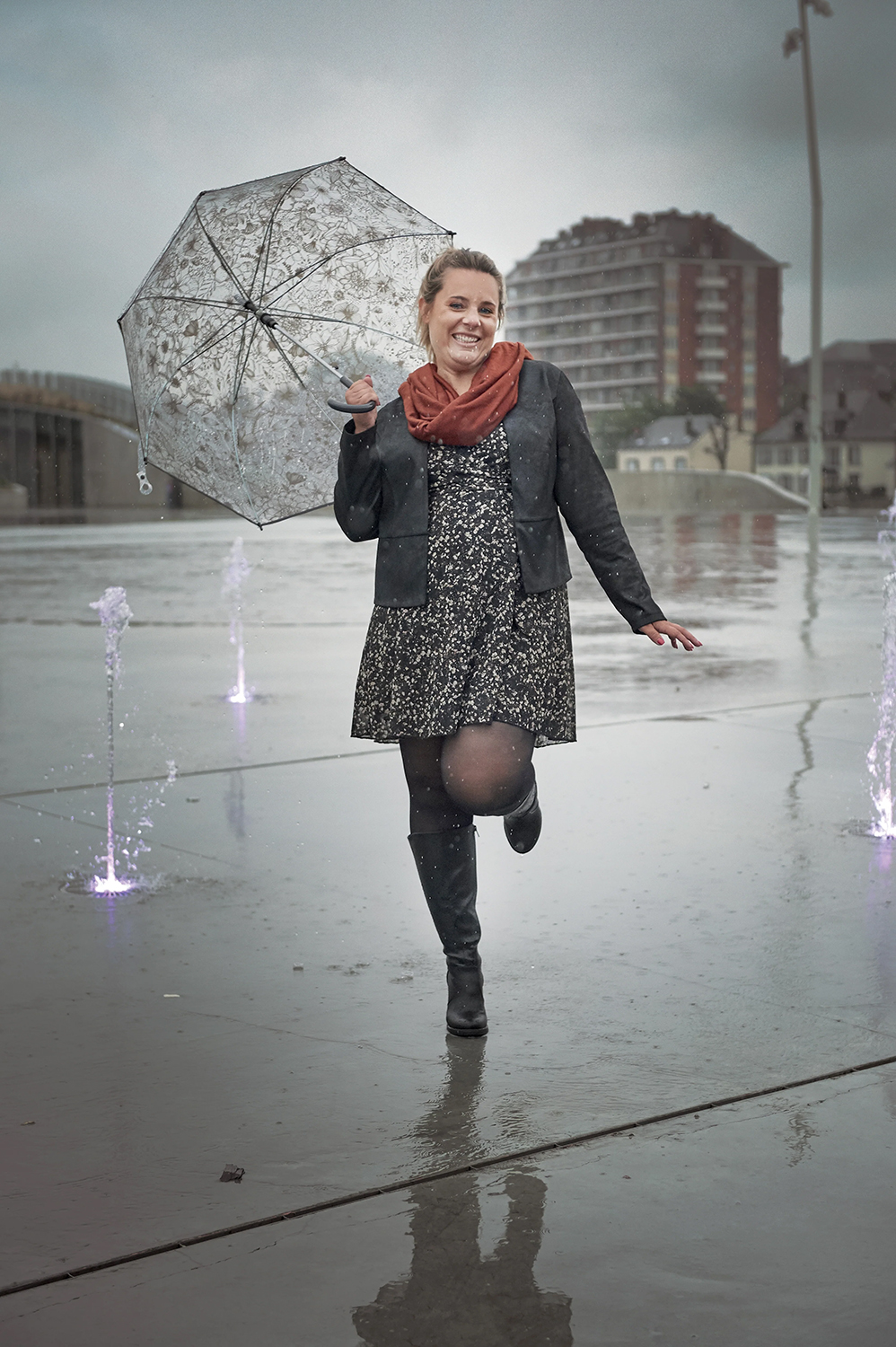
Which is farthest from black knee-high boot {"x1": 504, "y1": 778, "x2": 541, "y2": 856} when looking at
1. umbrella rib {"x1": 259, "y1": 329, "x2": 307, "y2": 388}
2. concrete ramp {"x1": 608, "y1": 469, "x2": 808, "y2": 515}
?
concrete ramp {"x1": 608, "y1": 469, "x2": 808, "y2": 515}

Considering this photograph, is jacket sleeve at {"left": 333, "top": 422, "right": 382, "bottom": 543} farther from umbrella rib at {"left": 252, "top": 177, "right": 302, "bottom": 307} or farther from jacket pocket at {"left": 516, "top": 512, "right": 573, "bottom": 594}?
umbrella rib at {"left": 252, "top": 177, "right": 302, "bottom": 307}

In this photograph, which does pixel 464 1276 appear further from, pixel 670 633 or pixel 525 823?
pixel 670 633

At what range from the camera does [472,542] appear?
11.5 ft

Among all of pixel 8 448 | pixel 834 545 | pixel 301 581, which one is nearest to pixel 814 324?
pixel 834 545

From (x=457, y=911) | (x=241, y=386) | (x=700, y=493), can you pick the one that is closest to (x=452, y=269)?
(x=241, y=386)

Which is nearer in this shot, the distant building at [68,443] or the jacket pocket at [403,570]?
the jacket pocket at [403,570]

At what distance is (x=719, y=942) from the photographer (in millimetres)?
4465

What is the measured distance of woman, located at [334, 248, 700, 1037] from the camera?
348 centimetres

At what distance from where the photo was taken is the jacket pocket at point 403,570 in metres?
3.51

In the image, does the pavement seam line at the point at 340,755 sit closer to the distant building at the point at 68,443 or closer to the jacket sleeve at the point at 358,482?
the jacket sleeve at the point at 358,482

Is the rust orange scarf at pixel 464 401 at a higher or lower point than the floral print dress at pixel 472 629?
higher

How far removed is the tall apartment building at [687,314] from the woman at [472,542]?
16935 centimetres

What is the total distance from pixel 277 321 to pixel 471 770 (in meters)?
1.30

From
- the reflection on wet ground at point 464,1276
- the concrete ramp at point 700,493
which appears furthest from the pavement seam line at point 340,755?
the concrete ramp at point 700,493
